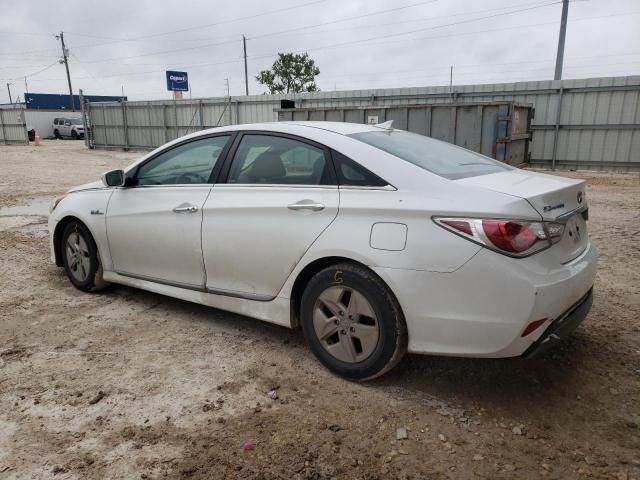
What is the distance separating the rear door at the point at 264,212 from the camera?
310cm

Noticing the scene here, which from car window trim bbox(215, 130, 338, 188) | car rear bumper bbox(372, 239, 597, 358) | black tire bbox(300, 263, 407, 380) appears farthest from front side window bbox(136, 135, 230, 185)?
car rear bumper bbox(372, 239, 597, 358)

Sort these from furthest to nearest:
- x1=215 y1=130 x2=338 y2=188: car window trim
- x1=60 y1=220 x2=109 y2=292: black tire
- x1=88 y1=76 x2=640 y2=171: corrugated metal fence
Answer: x1=88 y1=76 x2=640 y2=171: corrugated metal fence
x1=60 y1=220 x2=109 y2=292: black tire
x1=215 y1=130 x2=338 y2=188: car window trim

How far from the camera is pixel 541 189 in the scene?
2756 mm

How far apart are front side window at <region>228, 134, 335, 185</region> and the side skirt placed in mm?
776

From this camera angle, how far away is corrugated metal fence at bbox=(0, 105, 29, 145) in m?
30.3

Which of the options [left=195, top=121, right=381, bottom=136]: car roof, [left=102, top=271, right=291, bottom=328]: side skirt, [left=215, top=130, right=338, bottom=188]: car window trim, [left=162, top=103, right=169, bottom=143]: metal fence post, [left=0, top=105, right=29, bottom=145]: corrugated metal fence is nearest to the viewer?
[left=215, top=130, right=338, bottom=188]: car window trim

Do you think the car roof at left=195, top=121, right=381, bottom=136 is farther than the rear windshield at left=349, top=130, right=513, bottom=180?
Yes

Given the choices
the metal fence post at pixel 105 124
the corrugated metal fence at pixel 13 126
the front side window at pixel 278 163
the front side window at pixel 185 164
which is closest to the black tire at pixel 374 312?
the front side window at pixel 278 163

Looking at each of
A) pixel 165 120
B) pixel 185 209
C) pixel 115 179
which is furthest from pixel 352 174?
pixel 165 120

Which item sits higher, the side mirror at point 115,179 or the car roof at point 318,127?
the car roof at point 318,127

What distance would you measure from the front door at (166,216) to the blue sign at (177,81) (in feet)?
76.1

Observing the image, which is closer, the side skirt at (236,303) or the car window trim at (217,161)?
the side skirt at (236,303)

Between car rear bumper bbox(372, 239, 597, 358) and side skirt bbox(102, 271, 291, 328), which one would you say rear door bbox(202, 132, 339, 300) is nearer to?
side skirt bbox(102, 271, 291, 328)

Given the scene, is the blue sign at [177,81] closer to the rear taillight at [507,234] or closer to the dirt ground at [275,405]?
the dirt ground at [275,405]
